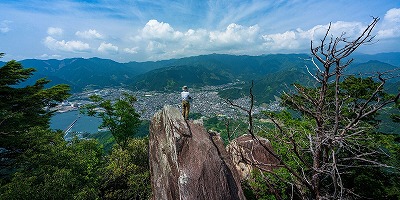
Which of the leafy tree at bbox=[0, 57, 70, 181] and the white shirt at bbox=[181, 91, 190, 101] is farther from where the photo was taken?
the leafy tree at bbox=[0, 57, 70, 181]

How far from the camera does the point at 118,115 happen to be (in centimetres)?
2611

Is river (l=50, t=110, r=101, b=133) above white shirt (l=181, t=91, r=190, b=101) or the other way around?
the other way around

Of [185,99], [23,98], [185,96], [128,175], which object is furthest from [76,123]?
[185,96]

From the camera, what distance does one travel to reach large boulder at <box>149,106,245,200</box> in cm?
1120

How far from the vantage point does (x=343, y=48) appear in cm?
461

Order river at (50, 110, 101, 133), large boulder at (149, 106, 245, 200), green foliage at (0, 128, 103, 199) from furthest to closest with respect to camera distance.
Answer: river at (50, 110, 101, 133) < large boulder at (149, 106, 245, 200) < green foliage at (0, 128, 103, 199)

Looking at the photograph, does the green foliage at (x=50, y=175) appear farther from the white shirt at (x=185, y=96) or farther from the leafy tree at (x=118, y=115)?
the leafy tree at (x=118, y=115)

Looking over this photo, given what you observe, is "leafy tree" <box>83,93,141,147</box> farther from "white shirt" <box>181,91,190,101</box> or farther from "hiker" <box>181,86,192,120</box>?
"white shirt" <box>181,91,190,101</box>

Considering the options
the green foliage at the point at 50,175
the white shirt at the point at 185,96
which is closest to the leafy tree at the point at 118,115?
the green foliage at the point at 50,175

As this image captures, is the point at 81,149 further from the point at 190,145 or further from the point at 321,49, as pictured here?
the point at 321,49

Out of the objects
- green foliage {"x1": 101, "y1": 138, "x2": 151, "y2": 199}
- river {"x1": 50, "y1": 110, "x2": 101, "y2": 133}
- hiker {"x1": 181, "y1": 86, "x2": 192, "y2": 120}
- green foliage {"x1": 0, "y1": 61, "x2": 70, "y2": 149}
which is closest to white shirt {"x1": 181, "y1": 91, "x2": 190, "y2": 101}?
hiker {"x1": 181, "y1": 86, "x2": 192, "y2": 120}

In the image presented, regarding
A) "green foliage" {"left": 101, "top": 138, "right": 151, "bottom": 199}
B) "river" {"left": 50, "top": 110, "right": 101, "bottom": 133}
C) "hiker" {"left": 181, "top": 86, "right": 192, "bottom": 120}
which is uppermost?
"hiker" {"left": 181, "top": 86, "right": 192, "bottom": 120}

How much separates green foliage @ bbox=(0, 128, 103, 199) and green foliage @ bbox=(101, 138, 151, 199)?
12.2 feet

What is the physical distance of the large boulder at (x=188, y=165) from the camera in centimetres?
1120
